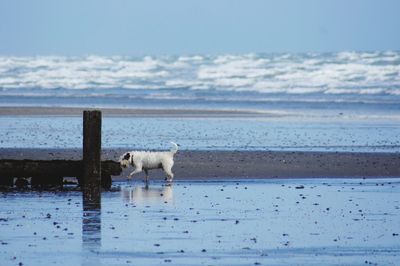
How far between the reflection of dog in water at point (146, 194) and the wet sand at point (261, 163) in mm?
1769

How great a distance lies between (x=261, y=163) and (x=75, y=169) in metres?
5.50

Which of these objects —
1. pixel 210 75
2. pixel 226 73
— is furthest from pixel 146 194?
pixel 226 73

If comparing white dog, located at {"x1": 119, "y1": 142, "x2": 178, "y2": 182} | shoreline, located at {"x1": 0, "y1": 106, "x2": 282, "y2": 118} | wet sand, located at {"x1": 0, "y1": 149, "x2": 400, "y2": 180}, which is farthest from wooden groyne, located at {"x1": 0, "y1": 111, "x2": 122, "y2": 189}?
shoreline, located at {"x1": 0, "y1": 106, "x2": 282, "y2": 118}

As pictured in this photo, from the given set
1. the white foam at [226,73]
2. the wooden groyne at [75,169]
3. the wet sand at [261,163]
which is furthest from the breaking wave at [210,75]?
the wooden groyne at [75,169]

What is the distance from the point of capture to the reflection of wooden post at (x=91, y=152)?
17.8 m

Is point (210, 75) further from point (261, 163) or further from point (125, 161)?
point (125, 161)

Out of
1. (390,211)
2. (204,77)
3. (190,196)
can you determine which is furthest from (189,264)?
(204,77)

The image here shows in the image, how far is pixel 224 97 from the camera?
64.0 meters

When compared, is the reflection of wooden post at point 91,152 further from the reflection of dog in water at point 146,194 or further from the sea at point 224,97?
the sea at point 224,97

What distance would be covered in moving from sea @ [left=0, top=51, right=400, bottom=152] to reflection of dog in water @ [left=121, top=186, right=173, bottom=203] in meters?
7.73

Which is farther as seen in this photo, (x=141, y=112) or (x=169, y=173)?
(x=141, y=112)

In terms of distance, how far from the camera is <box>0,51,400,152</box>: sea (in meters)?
29.1

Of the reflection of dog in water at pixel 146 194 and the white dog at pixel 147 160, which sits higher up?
the white dog at pixel 147 160

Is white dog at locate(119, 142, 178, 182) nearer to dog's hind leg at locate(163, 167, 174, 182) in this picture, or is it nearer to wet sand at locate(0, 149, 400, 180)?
dog's hind leg at locate(163, 167, 174, 182)
